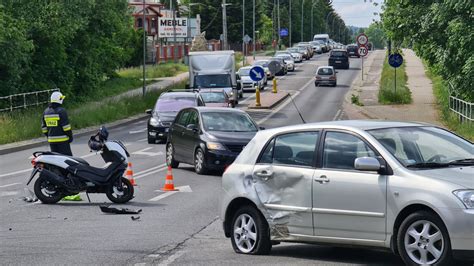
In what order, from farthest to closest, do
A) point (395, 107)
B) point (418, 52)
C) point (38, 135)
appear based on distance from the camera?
point (395, 107) → point (418, 52) → point (38, 135)

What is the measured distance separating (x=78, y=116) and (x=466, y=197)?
110ft

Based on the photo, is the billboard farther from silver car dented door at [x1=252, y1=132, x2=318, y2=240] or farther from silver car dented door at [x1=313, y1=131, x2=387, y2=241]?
silver car dented door at [x1=313, y1=131, x2=387, y2=241]

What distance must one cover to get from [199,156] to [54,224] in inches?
321

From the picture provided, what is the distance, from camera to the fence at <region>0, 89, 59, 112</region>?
40794mm

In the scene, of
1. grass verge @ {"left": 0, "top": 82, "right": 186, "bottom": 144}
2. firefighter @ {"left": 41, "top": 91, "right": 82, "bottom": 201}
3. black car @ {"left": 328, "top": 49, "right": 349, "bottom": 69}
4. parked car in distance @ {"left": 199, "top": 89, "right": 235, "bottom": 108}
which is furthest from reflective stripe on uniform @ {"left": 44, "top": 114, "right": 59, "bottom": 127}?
black car @ {"left": 328, "top": 49, "right": 349, "bottom": 69}

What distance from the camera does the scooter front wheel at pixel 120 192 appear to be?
16562 millimetres

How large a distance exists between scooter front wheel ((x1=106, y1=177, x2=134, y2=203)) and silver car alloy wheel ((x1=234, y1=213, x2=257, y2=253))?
5.90 m

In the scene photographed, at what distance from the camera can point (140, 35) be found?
85938mm

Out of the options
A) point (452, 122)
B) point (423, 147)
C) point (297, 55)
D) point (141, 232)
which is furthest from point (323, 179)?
point (297, 55)

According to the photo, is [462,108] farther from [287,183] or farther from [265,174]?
[287,183]

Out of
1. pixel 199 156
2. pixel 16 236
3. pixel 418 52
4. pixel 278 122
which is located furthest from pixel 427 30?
pixel 16 236

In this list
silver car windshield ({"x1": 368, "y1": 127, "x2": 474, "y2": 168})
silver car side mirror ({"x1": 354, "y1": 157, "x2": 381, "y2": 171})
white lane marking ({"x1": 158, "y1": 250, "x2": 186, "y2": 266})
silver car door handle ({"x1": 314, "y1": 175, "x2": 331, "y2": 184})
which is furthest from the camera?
white lane marking ({"x1": 158, "y1": 250, "x2": 186, "y2": 266})

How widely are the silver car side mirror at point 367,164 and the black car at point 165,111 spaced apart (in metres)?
21.9

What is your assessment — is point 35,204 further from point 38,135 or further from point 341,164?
point 38,135
